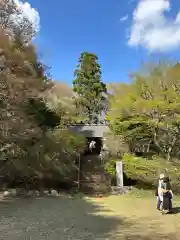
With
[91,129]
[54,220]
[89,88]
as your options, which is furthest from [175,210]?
[89,88]

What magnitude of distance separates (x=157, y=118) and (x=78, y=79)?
51.3ft

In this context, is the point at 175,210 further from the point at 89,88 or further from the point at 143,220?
the point at 89,88

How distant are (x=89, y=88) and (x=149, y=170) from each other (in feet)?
51.9

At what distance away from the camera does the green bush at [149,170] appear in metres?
13.2

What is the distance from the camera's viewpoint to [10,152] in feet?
42.4

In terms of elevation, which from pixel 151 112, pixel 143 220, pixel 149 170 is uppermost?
pixel 151 112

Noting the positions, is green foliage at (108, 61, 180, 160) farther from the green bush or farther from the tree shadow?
the tree shadow

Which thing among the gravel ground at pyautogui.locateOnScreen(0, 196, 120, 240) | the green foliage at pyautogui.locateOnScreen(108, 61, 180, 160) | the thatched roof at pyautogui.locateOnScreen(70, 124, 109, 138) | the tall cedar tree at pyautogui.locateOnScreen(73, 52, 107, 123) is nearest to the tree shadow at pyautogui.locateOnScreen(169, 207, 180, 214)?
the gravel ground at pyautogui.locateOnScreen(0, 196, 120, 240)

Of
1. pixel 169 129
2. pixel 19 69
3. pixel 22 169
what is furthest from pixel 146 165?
pixel 19 69

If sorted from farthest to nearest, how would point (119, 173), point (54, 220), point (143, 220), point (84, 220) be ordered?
point (119, 173)
point (143, 220)
point (84, 220)
point (54, 220)

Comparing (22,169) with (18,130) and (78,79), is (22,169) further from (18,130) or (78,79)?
(78,79)

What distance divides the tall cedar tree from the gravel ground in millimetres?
16934

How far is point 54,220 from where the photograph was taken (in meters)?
8.80

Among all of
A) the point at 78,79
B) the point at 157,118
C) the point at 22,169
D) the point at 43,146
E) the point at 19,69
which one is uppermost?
the point at 78,79
